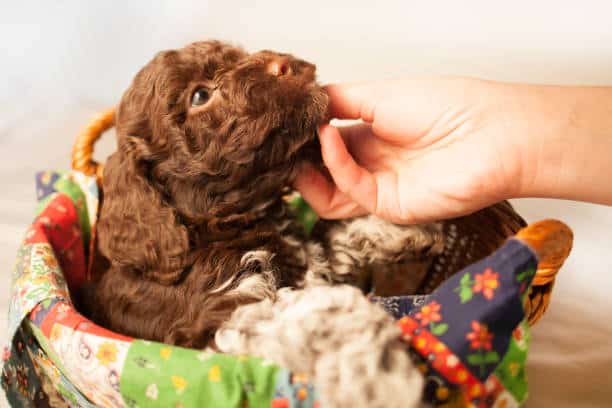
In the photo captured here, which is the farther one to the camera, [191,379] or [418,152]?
[418,152]

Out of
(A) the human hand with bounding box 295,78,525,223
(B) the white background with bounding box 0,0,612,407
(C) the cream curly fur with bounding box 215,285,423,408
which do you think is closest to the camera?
(C) the cream curly fur with bounding box 215,285,423,408

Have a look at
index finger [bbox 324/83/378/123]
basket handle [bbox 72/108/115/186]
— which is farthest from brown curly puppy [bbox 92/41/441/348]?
basket handle [bbox 72/108/115/186]

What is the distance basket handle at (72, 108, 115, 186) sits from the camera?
2.75 m

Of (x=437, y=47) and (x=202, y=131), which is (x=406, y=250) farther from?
(x=437, y=47)

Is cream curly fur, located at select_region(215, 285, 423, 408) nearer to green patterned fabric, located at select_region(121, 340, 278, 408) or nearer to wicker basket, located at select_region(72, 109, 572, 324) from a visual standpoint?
green patterned fabric, located at select_region(121, 340, 278, 408)

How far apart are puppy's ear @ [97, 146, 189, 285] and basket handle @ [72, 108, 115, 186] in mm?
686

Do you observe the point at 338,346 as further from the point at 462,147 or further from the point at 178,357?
the point at 462,147

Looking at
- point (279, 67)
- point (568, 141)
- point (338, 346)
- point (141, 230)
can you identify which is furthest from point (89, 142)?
point (568, 141)

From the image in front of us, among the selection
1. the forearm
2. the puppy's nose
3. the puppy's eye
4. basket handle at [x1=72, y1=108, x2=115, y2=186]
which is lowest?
basket handle at [x1=72, y1=108, x2=115, y2=186]

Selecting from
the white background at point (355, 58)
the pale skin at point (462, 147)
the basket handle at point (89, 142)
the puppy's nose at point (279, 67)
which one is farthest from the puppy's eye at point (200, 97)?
the white background at point (355, 58)

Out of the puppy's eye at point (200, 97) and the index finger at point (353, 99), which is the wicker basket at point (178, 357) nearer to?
the index finger at point (353, 99)

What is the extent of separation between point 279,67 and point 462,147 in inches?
25.7

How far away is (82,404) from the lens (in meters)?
1.89

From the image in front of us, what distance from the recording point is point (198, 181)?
2062mm
